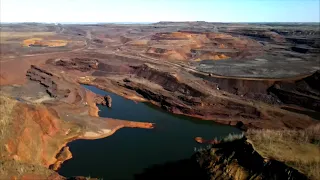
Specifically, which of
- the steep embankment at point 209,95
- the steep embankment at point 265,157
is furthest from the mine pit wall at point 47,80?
the steep embankment at point 265,157

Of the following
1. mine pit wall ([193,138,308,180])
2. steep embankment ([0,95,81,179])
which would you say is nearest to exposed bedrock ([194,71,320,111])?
mine pit wall ([193,138,308,180])

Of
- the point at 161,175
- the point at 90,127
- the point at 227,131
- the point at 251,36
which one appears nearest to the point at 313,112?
the point at 227,131

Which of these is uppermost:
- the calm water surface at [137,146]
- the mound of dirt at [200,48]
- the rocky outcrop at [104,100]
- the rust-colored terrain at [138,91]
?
the mound of dirt at [200,48]

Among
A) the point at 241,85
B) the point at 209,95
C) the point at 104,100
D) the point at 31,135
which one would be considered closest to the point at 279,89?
the point at 241,85

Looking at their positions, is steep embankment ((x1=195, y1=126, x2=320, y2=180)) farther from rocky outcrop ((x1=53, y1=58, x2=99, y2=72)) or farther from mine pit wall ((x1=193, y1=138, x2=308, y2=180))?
rocky outcrop ((x1=53, y1=58, x2=99, y2=72))

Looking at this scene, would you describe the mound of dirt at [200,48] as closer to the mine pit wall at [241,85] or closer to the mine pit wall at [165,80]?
the mine pit wall at [165,80]

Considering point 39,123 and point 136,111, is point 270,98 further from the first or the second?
point 39,123
